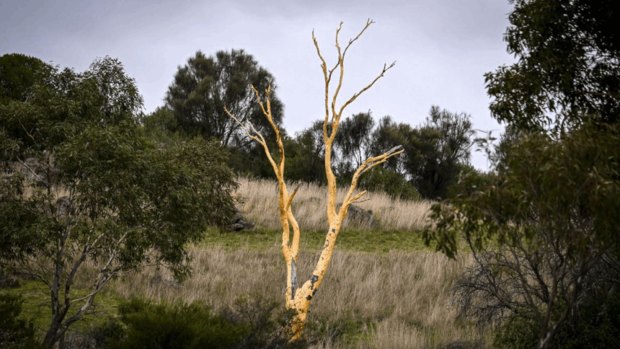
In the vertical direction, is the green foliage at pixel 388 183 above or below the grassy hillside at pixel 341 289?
above

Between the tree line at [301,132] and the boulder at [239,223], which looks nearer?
the boulder at [239,223]

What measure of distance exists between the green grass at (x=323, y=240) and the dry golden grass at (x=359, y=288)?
4.82ft

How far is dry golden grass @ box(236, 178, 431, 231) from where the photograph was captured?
65.2 ft

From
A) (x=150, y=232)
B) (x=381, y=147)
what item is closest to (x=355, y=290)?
(x=150, y=232)

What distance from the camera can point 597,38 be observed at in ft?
26.7

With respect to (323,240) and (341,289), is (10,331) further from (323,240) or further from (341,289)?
(323,240)

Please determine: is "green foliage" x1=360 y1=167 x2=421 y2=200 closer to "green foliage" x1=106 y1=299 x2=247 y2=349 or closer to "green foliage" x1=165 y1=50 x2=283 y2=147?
"green foliage" x1=165 y1=50 x2=283 y2=147

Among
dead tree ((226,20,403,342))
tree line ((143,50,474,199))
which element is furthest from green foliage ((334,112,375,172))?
dead tree ((226,20,403,342))

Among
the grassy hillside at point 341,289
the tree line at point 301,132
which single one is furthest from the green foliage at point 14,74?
the grassy hillside at point 341,289

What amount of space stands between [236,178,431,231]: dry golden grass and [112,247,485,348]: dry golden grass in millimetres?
4692

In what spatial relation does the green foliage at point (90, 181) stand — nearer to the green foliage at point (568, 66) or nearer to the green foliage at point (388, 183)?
the green foliage at point (568, 66)

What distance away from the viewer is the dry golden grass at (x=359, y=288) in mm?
10188

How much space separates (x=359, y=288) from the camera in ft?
40.6

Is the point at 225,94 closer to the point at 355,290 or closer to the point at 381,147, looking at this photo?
the point at 381,147
